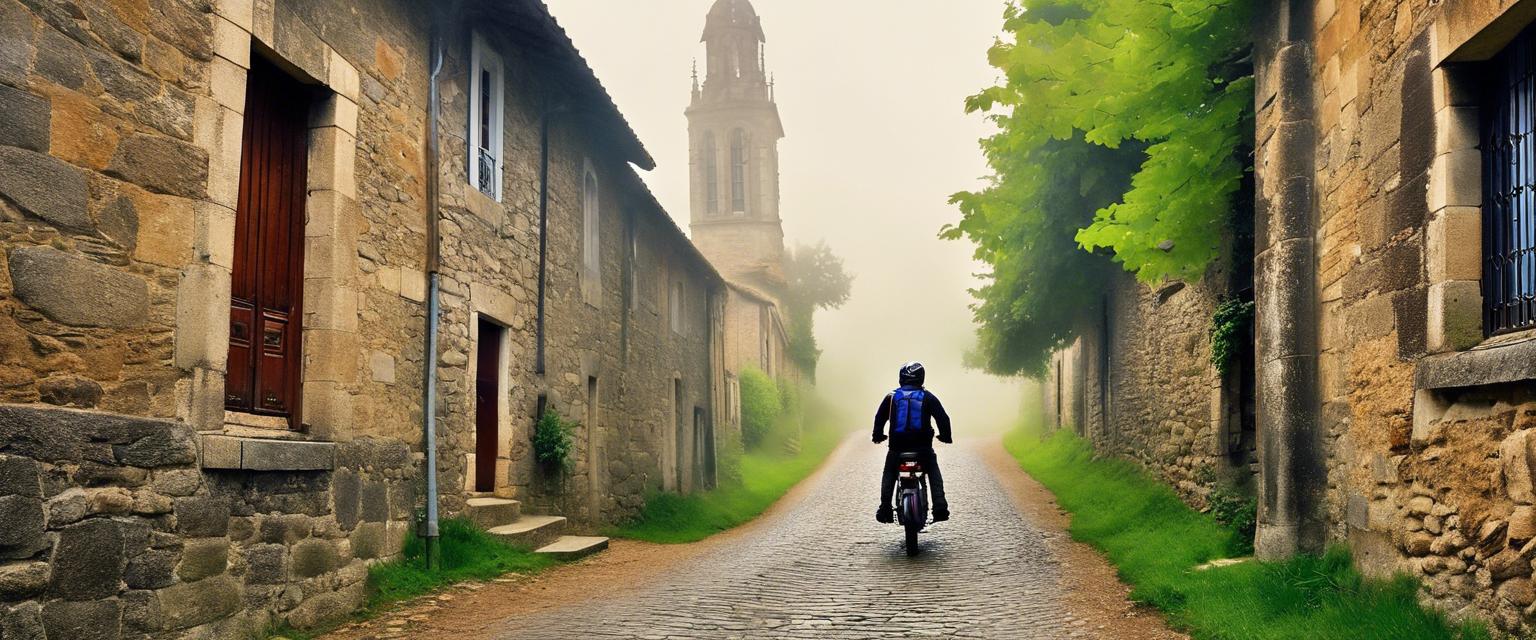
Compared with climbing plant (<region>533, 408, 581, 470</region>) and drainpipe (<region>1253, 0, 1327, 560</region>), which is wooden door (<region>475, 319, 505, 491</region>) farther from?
drainpipe (<region>1253, 0, 1327, 560</region>)

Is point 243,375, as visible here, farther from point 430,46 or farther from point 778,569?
point 778,569

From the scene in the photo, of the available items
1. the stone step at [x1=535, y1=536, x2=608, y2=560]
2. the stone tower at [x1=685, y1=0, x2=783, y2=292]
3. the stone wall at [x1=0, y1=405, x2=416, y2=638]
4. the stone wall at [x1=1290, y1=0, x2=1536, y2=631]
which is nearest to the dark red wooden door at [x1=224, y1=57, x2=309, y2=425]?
the stone wall at [x1=0, y1=405, x2=416, y2=638]

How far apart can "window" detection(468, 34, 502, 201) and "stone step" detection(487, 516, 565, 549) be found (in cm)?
307

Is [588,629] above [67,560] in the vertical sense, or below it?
below

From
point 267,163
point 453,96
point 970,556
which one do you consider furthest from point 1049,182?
point 267,163

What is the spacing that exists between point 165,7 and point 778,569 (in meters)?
5.99

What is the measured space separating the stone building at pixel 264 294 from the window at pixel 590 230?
612mm

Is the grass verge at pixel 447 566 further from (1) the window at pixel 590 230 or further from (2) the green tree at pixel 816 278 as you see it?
(2) the green tree at pixel 816 278

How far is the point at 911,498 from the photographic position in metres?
9.10

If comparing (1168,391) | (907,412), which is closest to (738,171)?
(1168,391)

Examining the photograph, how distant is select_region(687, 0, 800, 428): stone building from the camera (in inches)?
1884

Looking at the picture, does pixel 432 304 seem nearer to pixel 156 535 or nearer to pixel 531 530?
pixel 531 530

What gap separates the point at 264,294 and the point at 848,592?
4403 millimetres

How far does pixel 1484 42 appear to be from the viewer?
4.70m
